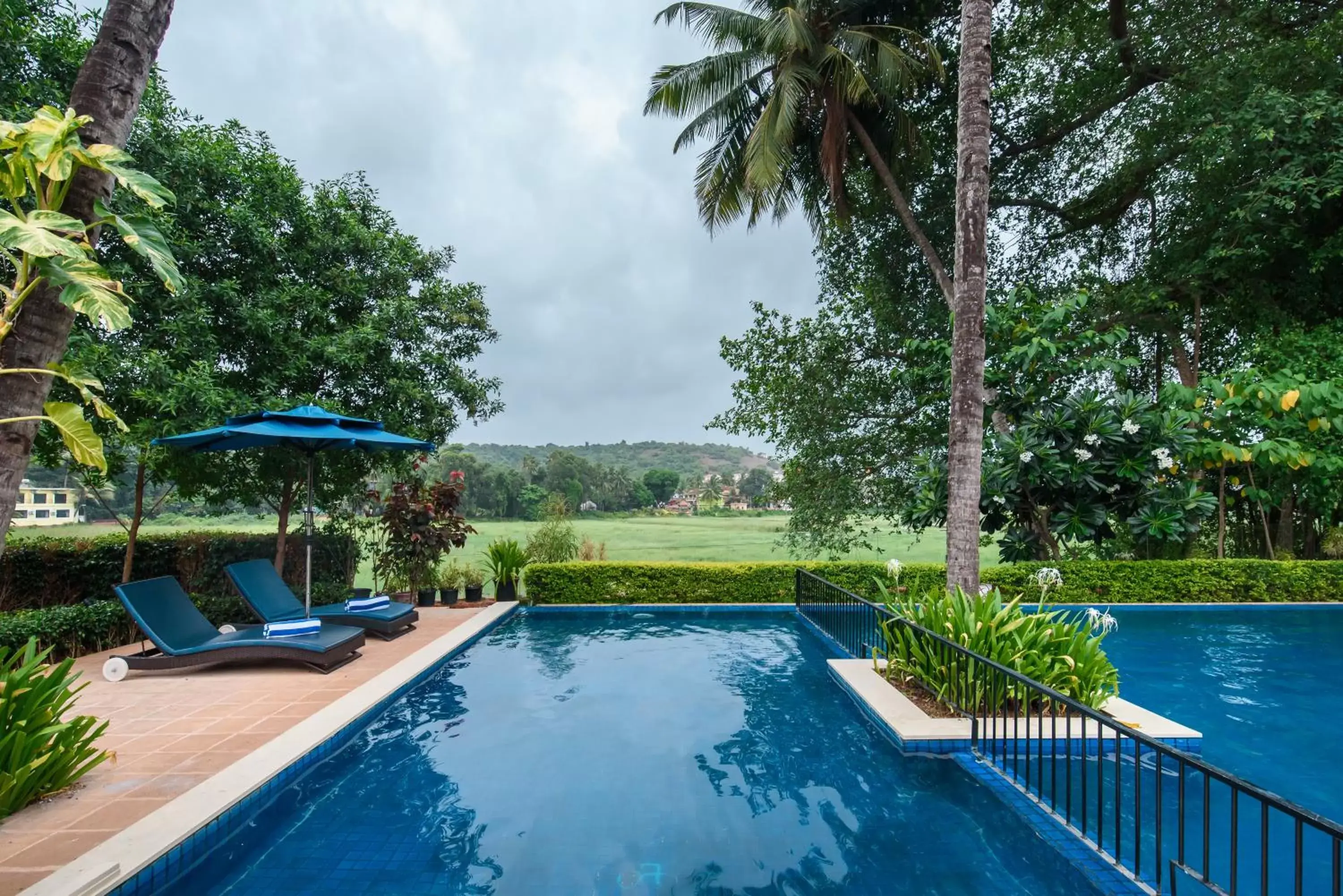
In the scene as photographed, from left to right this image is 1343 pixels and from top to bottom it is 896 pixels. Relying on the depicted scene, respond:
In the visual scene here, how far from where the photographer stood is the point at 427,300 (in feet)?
31.4

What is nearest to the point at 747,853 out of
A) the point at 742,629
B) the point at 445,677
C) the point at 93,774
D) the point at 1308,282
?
the point at 93,774

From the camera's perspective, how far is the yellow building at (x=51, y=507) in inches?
343

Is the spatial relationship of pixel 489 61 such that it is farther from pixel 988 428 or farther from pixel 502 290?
pixel 988 428

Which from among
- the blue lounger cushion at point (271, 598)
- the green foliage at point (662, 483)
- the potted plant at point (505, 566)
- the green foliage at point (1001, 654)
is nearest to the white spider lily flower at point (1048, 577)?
the green foliage at point (1001, 654)

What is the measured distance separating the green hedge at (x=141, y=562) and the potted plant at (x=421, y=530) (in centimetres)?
96

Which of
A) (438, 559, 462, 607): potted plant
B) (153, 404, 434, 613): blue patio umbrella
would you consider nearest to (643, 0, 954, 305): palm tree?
(153, 404, 434, 613): blue patio umbrella

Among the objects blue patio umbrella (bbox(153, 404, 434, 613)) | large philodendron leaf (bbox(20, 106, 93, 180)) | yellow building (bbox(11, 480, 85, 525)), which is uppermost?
large philodendron leaf (bbox(20, 106, 93, 180))

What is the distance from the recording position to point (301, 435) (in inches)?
237

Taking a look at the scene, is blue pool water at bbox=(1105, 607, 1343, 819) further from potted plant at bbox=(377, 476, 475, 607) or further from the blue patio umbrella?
potted plant at bbox=(377, 476, 475, 607)

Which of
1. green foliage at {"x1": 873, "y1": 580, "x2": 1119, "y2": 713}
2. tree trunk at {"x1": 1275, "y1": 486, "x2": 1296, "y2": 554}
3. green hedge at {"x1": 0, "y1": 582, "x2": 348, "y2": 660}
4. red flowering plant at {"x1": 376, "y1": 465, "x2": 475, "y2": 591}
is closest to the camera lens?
green foliage at {"x1": 873, "y1": 580, "x2": 1119, "y2": 713}

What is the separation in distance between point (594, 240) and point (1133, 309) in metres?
13.9

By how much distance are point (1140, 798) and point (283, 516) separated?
10.2 meters

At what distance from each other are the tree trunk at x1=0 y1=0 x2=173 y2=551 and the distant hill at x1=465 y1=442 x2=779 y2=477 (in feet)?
95.0

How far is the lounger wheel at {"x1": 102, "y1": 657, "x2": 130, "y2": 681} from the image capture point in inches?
215
